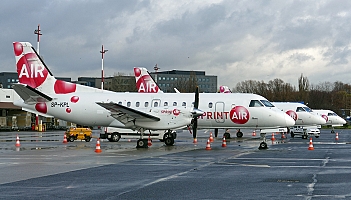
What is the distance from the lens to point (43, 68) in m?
33.1

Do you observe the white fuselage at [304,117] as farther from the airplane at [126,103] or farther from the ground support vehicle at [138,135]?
the ground support vehicle at [138,135]

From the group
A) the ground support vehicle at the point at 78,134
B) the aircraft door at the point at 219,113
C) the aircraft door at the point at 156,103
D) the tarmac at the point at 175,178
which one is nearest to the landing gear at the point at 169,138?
the aircraft door at the point at 156,103

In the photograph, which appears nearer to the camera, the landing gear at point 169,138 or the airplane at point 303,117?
the landing gear at point 169,138

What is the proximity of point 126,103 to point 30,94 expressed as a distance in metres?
6.03

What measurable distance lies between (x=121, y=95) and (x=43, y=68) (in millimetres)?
5429

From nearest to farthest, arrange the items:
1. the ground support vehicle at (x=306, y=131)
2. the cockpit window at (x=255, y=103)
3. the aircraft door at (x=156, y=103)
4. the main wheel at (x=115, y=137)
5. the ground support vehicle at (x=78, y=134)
A: the cockpit window at (x=255, y=103)
the aircraft door at (x=156, y=103)
the main wheel at (x=115, y=137)
the ground support vehicle at (x=78, y=134)
the ground support vehicle at (x=306, y=131)

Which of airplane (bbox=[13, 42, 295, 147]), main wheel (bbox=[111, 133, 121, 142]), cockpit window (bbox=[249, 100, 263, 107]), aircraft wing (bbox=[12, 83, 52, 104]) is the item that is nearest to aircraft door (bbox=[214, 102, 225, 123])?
airplane (bbox=[13, 42, 295, 147])

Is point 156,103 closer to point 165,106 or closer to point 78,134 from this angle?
point 165,106

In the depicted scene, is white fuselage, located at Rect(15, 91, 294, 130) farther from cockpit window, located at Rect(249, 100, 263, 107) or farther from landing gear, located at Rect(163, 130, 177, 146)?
landing gear, located at Rect(163, 130, 177, 146)

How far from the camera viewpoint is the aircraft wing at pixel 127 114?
1099 inches

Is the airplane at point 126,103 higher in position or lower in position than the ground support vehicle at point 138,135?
higher

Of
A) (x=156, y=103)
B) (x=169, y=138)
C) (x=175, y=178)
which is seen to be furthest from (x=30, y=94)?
(x=175, y=178)

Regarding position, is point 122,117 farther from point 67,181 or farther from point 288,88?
point 288,88

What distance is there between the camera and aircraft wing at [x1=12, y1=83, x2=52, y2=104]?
29906mm
